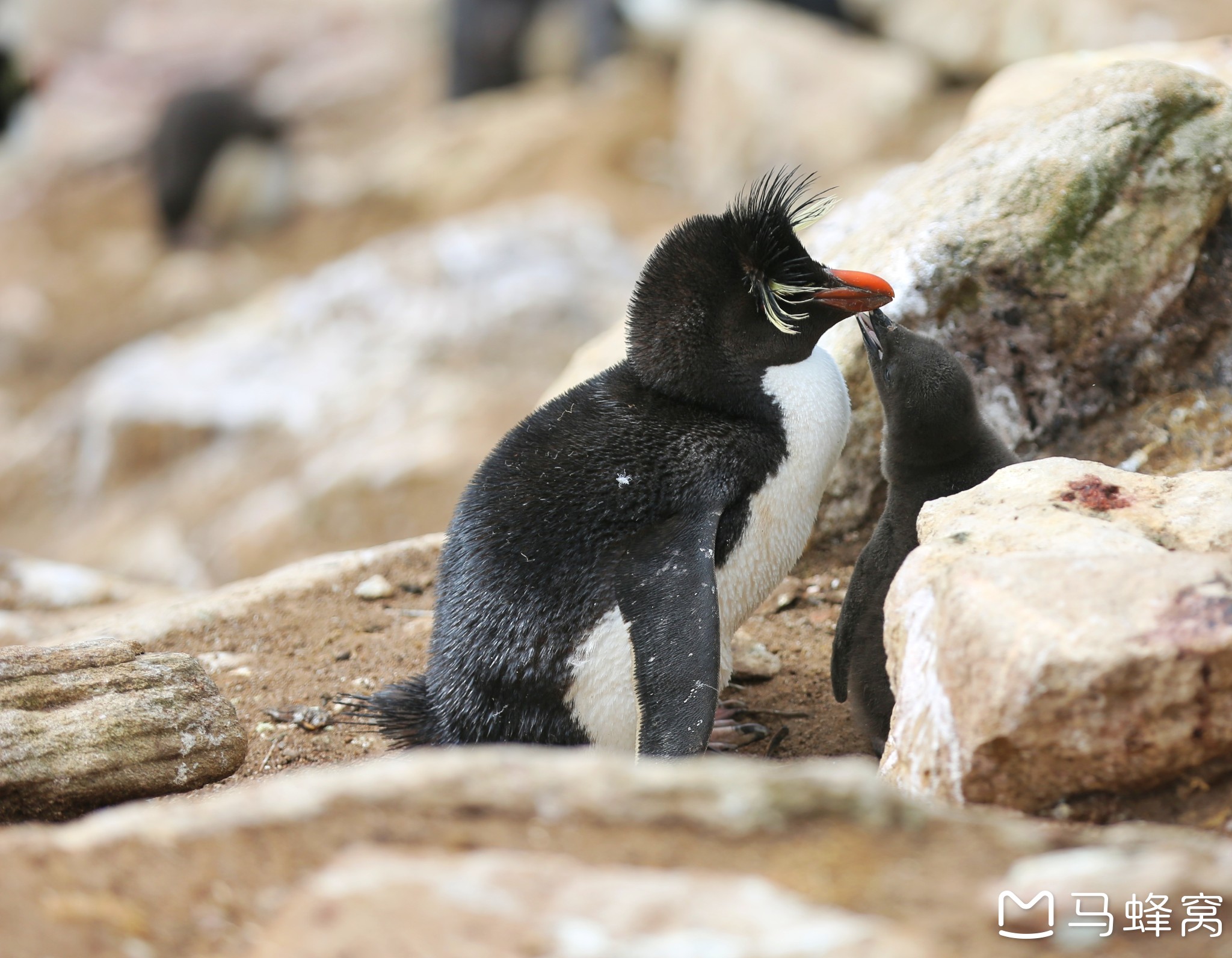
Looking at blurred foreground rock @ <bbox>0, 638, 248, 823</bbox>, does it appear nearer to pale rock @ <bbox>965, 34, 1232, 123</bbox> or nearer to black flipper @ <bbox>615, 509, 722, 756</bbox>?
black flipper @ <bbox>615, 509, 722, 756</bbox>

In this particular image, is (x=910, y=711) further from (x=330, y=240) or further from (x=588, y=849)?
(x=330, y=240)

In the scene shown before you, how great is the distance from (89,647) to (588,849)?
6.05 ft

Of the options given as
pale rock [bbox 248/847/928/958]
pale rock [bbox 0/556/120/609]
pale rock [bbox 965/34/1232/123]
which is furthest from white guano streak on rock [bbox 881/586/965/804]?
pale rock [bbox 0/556/120/609]

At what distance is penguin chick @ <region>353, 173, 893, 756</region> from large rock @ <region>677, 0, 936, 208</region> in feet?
28.0

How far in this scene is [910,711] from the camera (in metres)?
2.27

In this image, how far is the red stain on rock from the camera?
2.47m

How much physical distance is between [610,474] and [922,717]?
3.17 ft

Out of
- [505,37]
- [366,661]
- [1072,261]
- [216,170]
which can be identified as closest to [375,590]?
[366,661]

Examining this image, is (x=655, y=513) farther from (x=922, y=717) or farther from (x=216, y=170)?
(x=216, y=170)

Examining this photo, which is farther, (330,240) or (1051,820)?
(330,240)

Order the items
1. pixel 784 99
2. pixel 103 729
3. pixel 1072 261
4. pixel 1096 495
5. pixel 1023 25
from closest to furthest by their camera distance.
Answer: pixel 1096 495 → pixel 103 729 → pixel 1072 261 → pixel 1023 25 → pixel 784 99

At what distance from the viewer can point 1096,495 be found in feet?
8.19

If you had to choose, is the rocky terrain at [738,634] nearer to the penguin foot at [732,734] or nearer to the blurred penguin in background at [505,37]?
the penguin foot at [732,734]

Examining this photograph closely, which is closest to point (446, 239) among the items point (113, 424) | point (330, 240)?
point (113, 424)
